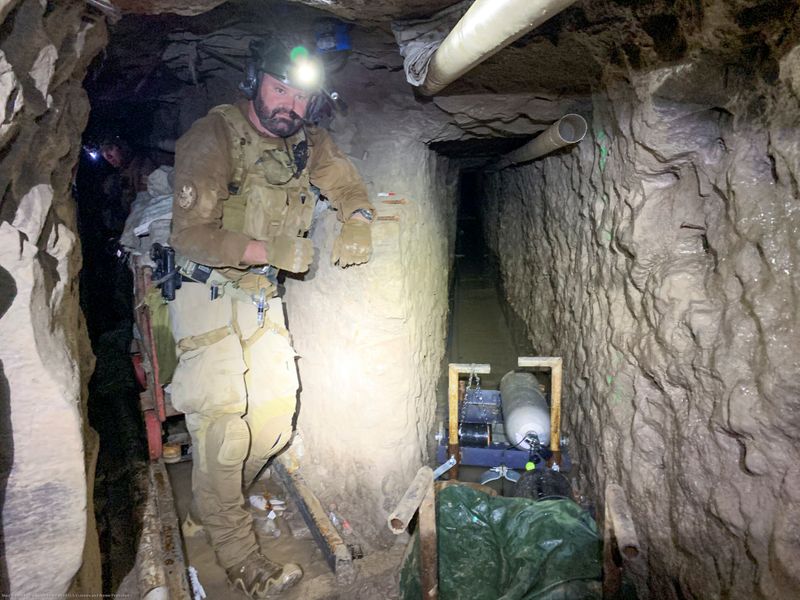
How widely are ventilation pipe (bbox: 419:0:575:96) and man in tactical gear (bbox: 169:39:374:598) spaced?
1064 mm

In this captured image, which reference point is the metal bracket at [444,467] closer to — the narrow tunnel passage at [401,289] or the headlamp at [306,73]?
the narrow tunnel passage at [401,289]

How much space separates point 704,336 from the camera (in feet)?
6.12

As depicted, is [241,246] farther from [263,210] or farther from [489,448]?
[489,448]

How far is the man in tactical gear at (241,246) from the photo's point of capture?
2.69 meters

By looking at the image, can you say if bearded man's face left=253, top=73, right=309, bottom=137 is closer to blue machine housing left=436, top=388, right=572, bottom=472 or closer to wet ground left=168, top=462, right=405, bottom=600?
blue machine housing left=436, top=388, right=572, bottom=472

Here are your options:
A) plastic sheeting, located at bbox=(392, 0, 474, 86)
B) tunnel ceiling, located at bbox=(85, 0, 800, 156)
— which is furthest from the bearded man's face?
plastic sheeting, located at bbox=(392, 0, 474, 86)

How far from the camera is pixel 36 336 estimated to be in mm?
1415

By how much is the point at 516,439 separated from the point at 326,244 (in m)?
1.80

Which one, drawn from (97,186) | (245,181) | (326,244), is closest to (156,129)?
(97,186)

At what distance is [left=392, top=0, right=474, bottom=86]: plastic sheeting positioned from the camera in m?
2.22

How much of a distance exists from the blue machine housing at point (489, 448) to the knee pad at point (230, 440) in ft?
4.30

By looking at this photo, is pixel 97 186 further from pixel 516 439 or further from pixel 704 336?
pixel 704 336

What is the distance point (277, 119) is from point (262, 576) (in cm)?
268

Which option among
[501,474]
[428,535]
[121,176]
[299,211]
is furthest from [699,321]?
[121,176]
